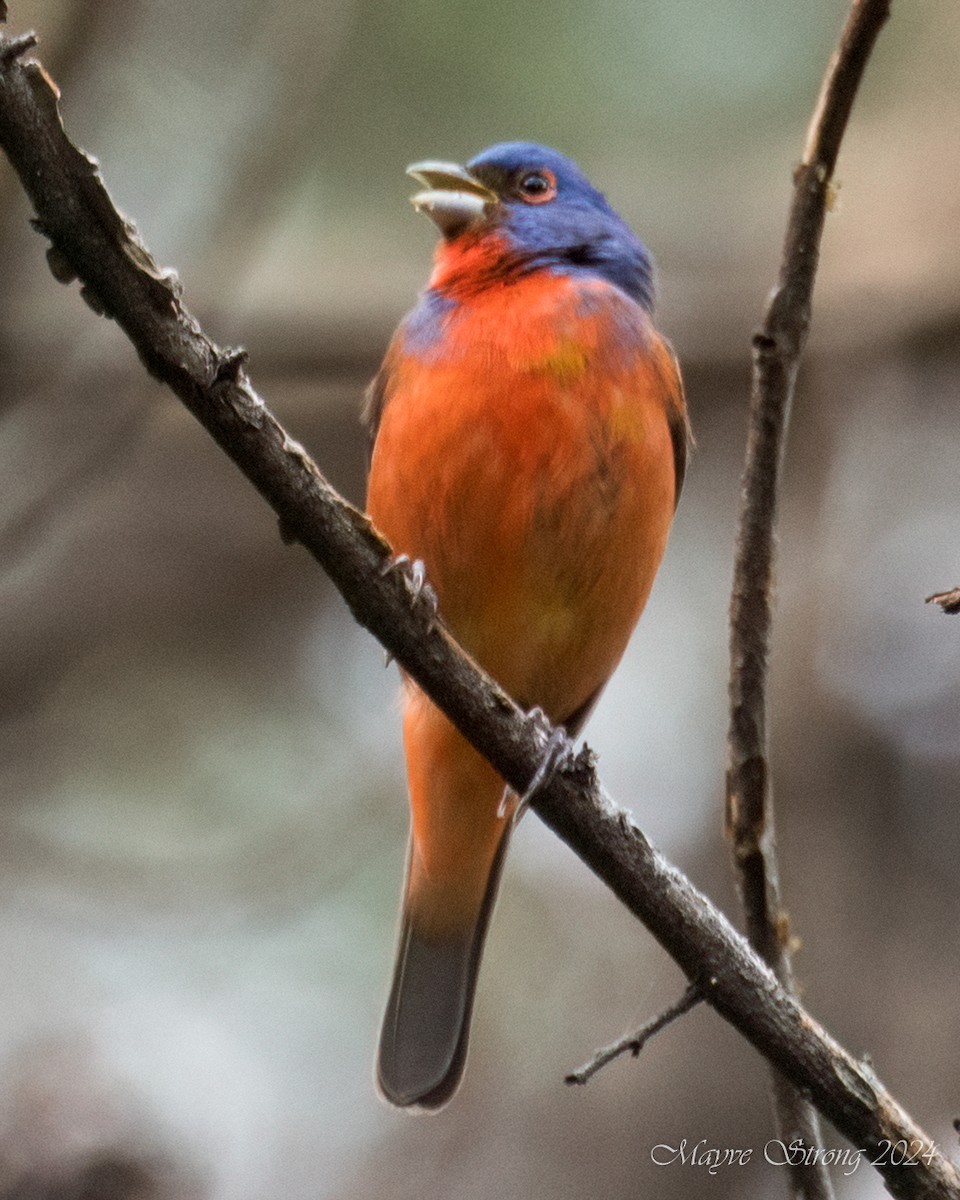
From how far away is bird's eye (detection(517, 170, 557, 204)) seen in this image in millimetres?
5477

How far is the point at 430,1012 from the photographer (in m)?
4.96

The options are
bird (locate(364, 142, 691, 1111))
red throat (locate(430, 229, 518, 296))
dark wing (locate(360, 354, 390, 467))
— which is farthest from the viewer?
red throat (locate(430, 229, 518, 296))

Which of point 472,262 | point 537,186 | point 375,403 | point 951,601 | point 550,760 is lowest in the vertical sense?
point 550,760

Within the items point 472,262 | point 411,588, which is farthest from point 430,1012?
point 472,262

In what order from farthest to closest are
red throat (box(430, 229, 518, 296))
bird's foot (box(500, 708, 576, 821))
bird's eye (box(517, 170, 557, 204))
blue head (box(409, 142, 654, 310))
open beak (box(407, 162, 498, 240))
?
1. bird's eye (box(517, 170, 557, 204))
2. open beak (box(407, 162, 498, 240))
3. blue head (box(409, 142, 654, 310))
4. red throat (box(430, 229, 518, 296))
5. bird's foot (box(500, 708, 576, 821))

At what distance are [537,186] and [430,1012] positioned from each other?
278 centimetres

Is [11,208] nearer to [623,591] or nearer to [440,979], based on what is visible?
[623,591]

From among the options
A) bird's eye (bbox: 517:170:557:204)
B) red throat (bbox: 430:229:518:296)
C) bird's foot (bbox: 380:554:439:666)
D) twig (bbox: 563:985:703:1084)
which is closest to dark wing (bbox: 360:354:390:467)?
red throat (bbox: 430:229:518:296)

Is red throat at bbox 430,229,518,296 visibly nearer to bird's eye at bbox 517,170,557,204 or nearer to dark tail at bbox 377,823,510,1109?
bird's eye at bbox 517,170,557,204

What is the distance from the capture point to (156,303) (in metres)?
2.98

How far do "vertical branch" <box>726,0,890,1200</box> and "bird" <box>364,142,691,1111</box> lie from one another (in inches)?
Answer: 23.3

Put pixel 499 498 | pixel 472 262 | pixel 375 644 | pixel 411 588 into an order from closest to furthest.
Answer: pixel 411 588 → pixel 499 498 → pixel 472 262 → pixel 375 644

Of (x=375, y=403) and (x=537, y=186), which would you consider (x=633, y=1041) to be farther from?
(x=537, y=186)

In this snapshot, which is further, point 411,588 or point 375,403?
point 375,403
